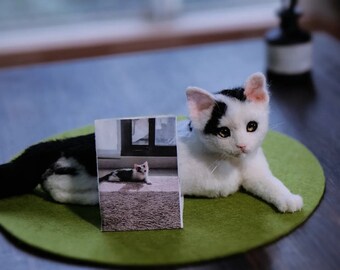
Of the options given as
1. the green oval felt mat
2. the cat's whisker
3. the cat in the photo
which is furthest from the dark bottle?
the cat in the photo

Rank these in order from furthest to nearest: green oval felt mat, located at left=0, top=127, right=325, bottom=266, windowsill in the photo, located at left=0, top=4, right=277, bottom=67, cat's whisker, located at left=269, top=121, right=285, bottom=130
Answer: windowsill in the photo, located at left=0, top=4, right=277, bottom=67 → cat's whisker, located at left=269, top=121, right=285, bottom=130 → green oval felt mat, located at left=0, top=127, right=325, bottom=266

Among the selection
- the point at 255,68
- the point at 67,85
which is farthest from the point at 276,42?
the point at 67,85

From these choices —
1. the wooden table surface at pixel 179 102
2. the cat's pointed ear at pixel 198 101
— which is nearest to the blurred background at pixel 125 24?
the wooden table surface at pixel 179 102

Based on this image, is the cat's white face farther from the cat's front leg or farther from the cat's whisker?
the cat's whisker

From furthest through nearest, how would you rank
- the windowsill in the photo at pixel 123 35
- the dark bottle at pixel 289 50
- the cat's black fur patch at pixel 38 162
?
1. the windowsill in the photo at pixel 123 35
2. the dark bottle at pixel 289 50
3. the cat's black fur patch at pixel 38 162

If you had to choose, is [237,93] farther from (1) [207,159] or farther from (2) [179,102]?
(2) [179,102]

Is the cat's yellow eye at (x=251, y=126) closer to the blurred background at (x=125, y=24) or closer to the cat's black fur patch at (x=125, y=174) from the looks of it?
the cat's black fur patch at (x=125, y=174)
